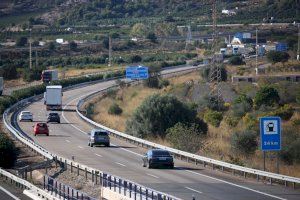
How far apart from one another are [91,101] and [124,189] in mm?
64450

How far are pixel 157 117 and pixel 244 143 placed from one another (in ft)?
37.5

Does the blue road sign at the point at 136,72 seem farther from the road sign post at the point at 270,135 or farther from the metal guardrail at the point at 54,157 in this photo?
the road sign post at the point at 270,135

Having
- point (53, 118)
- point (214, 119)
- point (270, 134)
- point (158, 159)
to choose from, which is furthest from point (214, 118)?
point (270, 134)

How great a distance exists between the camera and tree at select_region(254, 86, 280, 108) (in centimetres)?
7938

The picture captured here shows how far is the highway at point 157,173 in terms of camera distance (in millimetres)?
33531

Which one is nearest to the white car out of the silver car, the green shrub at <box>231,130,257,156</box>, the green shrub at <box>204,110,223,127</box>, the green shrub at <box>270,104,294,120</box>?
the green shrub at <box>204,110,223,127</box>

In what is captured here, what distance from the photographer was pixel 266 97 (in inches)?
3152

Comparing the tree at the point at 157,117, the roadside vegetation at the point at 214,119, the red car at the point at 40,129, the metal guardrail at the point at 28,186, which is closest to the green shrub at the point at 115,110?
the roadside vegetation at the point at 214,119

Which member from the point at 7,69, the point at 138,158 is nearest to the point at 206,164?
the point at 138,158

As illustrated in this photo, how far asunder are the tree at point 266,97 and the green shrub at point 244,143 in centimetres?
2949

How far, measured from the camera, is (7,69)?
135500 mm

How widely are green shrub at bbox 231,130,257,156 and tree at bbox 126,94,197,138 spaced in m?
10.2

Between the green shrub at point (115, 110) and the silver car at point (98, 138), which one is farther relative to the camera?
the green shrub at point (115, 110)

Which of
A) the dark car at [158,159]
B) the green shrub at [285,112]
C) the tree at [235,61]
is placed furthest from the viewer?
the tree at [235,61]
